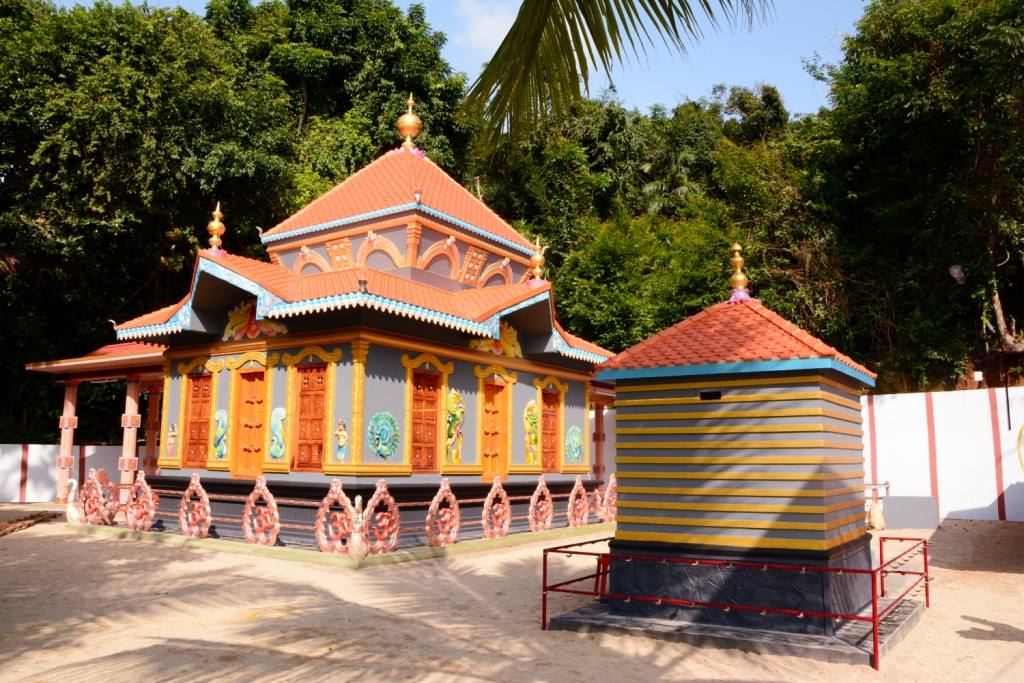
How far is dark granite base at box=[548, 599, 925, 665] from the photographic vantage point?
674cm

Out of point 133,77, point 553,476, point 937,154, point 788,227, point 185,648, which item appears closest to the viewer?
point 185,648

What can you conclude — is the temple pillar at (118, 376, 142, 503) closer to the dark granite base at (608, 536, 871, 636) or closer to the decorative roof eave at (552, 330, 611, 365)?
the decorative roof eave at (552, 330, 611, 365)

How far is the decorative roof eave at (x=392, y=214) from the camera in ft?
51.8

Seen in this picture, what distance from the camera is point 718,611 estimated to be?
25.0 feet

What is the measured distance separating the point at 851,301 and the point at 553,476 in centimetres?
1168

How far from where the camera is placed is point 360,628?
790 cm

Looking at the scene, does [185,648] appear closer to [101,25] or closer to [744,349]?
[744,349]

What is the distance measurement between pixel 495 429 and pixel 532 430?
105cm

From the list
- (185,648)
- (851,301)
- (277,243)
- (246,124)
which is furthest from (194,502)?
(851,301)

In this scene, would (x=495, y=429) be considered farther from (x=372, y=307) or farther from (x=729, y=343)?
(x=729, y=343)

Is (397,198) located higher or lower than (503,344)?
higher

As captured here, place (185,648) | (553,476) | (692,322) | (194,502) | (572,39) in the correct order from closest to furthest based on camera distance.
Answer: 1. (572,39)
2. (185,648)
3. (692,322)
4. (194,502)
5. (553,476)

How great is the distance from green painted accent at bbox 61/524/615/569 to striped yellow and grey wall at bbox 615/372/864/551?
15.6ft

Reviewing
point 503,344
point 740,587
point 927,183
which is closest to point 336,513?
point 503,344
